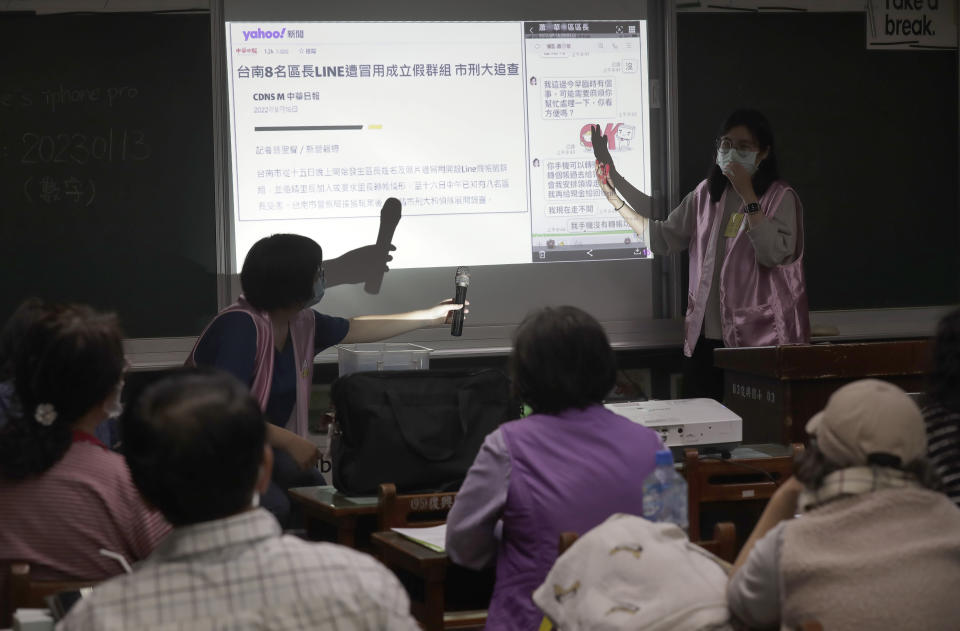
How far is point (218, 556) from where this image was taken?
121cm

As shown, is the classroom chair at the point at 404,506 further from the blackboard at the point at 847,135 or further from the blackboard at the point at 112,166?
the blackboard at the point at 847,135

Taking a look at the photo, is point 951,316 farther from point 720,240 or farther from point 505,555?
point 720,240

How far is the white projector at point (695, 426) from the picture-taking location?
301 cm

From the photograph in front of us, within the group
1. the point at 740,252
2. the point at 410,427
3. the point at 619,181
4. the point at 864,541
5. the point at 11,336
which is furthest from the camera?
the point at 619,181

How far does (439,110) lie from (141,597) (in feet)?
10.8

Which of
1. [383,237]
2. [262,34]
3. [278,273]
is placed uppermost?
[262,34]

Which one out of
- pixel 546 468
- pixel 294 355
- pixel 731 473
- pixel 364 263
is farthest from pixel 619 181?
pixel 546 468

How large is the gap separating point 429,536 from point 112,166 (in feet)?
8.22

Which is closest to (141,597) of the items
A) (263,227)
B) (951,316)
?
(951,316)

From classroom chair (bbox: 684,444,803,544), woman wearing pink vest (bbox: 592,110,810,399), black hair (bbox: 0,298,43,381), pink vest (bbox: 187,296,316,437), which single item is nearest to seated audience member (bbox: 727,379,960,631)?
classroom chair (bbox: 684,444,803,544)

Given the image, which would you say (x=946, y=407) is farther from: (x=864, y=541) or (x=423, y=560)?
(x=423, y=560)

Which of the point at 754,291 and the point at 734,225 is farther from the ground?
the point at 734,225

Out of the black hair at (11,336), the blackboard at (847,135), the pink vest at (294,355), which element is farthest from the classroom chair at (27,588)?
the blackboard at (847,135)

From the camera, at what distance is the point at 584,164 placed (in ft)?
14.4
